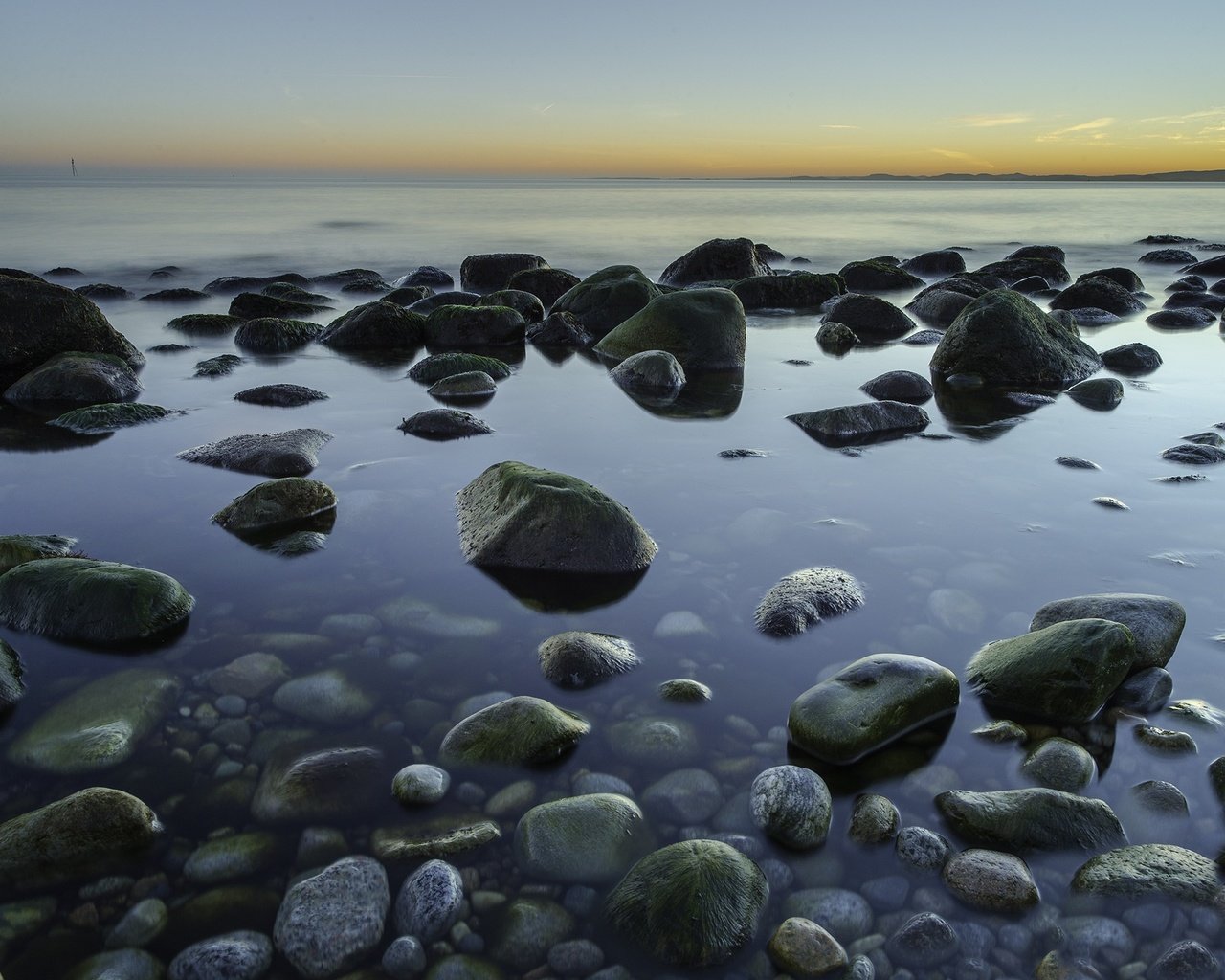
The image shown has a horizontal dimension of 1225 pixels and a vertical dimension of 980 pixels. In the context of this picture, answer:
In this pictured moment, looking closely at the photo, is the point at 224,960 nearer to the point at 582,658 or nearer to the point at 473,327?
the point at 582,658

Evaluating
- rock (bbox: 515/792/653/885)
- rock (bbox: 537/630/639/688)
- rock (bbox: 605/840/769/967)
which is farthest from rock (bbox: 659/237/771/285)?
rock (bbox: 605/840/769/967)

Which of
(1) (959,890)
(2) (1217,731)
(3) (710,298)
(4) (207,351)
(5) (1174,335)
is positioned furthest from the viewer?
(5) (1174,335)

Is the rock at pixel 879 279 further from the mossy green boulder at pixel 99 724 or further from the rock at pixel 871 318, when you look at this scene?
the mossy green boulder at pixel 99 724

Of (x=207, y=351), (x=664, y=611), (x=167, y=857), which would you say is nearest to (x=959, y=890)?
(x=664, y=611)

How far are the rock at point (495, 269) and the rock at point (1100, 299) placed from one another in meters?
9.30

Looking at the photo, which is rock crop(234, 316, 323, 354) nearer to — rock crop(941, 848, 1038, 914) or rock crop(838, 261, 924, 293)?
rock crop(941, 848, 1038, 914)

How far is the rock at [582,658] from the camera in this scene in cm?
355

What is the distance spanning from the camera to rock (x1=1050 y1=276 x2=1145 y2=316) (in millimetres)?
14664

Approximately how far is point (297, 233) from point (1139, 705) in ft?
107

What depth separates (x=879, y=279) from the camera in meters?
18.6

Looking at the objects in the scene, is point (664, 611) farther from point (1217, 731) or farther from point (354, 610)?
point (1217, 731)

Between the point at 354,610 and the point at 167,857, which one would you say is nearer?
the point at 167,857

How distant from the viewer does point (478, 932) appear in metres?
2.39

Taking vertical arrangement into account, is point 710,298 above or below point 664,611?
above
